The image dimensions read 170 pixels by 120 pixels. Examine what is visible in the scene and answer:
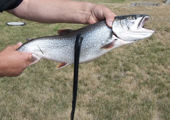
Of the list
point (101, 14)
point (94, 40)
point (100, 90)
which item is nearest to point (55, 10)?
point (101, 14)

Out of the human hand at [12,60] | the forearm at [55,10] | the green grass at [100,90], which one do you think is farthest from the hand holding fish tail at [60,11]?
the green grass at [100,90]

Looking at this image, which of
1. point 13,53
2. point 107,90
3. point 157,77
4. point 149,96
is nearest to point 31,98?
point 107,90

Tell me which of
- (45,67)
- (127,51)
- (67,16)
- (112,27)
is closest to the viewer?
(112,27)

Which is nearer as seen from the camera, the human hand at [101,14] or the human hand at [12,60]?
the human hand at [101,14]

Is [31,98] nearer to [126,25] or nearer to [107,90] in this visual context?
[107,90]

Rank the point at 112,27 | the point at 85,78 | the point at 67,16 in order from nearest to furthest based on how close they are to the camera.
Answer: the point at 112,27
the point at 67,16
the point at 85,78

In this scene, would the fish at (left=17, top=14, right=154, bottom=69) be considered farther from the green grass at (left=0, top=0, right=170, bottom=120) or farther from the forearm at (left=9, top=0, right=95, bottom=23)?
A: the green grass at (left=0, top=0, right=170, bottom=120)

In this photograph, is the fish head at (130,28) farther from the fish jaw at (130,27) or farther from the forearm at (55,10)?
the forearm at (55,10)

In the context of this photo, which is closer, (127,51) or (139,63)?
(139,63)
